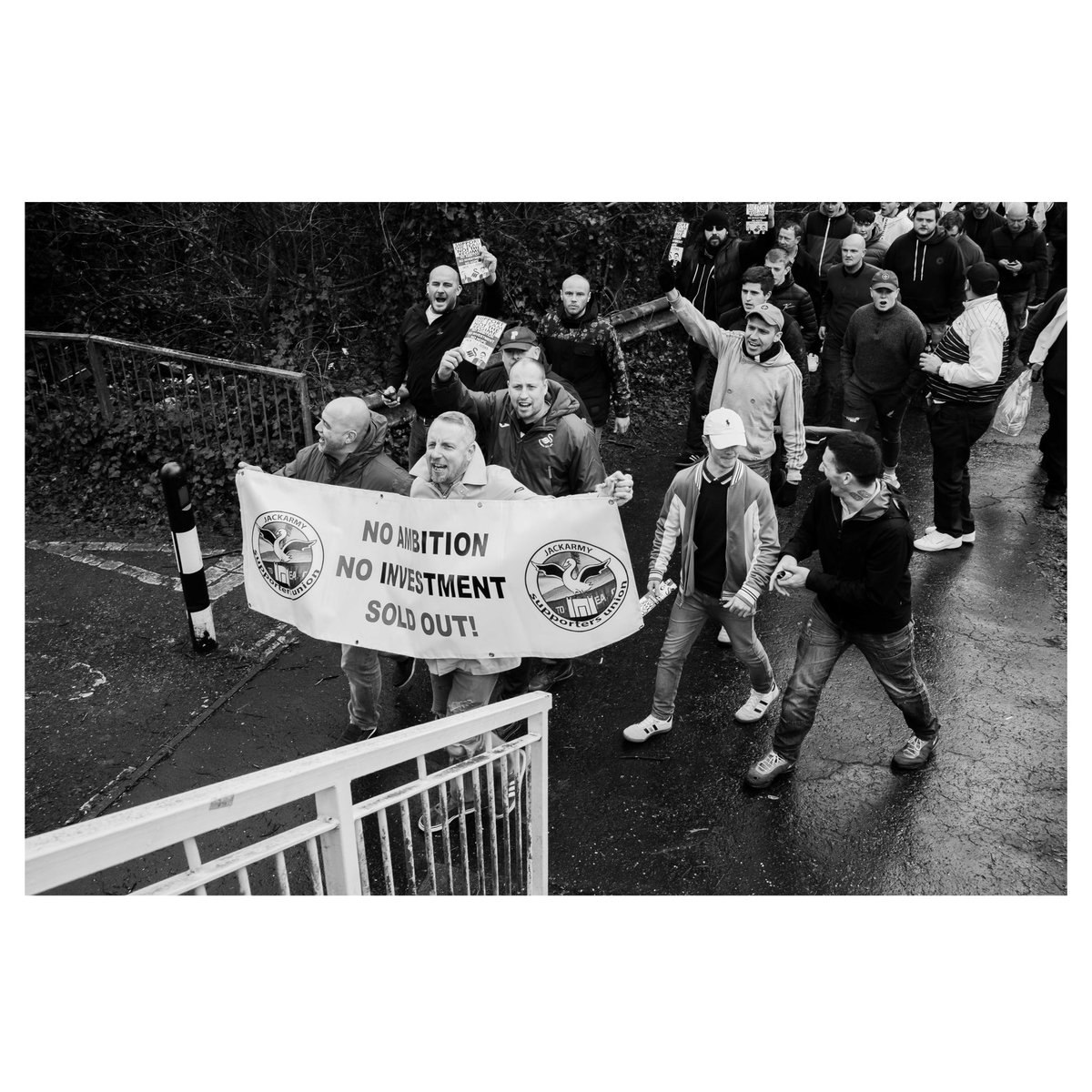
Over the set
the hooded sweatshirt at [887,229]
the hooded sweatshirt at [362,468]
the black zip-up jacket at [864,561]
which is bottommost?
the black zip-up jacket at [864,561]

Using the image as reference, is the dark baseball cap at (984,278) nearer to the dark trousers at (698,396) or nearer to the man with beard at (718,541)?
the dark trousers at (698,396)

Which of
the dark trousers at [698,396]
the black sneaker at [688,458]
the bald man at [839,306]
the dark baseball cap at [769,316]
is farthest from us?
the bald man at [839,306]

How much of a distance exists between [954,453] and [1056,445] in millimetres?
1872

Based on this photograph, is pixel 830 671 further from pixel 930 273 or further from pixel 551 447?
pixel 930 273

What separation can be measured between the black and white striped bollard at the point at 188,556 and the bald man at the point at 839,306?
20.3 feet

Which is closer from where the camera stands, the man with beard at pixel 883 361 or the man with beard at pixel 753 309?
the man with beard at pixel 753 309

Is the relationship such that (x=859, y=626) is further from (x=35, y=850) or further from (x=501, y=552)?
(x=35, y=850)

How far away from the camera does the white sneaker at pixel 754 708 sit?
5543 mm

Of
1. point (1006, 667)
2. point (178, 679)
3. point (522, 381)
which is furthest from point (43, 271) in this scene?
point (1006, 667)

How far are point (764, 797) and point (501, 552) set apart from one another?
184cm

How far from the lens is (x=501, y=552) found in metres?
4.84

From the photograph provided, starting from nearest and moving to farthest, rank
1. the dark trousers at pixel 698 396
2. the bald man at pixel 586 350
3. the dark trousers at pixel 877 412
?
the bald man at pixel 586 350 → the dark trousers at pixel 877 412 → the dark trousers at pixel 698 396

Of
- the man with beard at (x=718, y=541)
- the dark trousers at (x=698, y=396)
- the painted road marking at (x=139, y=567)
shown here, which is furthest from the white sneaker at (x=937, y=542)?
the painted road marking at (x=139, y=567)

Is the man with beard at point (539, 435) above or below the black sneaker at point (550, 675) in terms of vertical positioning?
above
